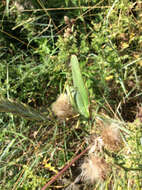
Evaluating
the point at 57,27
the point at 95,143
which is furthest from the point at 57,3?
the point at 95,143

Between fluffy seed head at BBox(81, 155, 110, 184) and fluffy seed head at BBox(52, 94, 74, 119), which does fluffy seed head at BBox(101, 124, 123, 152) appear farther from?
fluffy seed head at BBox(52, 94, 74, 119)

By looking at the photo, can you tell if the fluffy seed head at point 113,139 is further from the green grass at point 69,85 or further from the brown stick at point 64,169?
the brown stick at point 64,169

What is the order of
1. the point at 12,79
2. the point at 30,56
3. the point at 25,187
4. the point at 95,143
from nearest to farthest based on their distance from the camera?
the point at 25,187
the point at 95,143
the point at 12,79
the point at 30,56

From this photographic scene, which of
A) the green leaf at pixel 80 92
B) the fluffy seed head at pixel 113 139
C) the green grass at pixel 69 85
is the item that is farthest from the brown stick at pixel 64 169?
the green leaf at pixel 80 92

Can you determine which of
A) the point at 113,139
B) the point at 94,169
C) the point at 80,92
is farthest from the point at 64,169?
the point at 80,92

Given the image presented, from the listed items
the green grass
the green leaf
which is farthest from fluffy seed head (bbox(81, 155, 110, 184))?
the green leaf

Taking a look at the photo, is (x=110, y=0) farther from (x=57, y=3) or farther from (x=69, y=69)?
(x=69, y=69)
